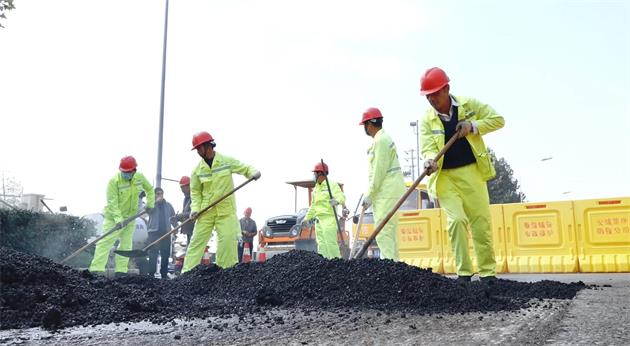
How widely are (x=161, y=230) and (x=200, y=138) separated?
4084 millimetres

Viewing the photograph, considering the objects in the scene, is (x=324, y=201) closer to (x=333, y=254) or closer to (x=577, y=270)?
(x=333, y=254)

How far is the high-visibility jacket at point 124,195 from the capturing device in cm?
1064

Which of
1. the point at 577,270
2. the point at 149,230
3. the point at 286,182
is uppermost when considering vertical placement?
the point at 286,182

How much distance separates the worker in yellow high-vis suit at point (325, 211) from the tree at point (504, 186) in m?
41.9

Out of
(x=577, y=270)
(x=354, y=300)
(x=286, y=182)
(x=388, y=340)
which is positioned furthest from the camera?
(x=286, y=182)

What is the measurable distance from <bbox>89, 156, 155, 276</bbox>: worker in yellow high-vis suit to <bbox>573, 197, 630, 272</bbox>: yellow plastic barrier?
772 centimetres

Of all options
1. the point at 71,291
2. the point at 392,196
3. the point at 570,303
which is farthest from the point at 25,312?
the point at 392,196

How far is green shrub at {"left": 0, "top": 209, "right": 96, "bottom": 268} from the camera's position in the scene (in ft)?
35.9

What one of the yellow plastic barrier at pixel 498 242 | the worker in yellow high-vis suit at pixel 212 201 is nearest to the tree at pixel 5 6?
the worker in yellow high-vis suit at pixel 212 201

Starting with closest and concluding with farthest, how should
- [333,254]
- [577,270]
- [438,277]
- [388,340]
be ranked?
[388,340], [438,277], [333,254], [577,270]

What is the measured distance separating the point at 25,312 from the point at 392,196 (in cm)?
475

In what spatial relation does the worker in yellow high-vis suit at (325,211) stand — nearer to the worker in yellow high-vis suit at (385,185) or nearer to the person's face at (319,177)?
the person's face at (319,177)

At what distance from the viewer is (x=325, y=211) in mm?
10758

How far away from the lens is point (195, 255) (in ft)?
27.1
